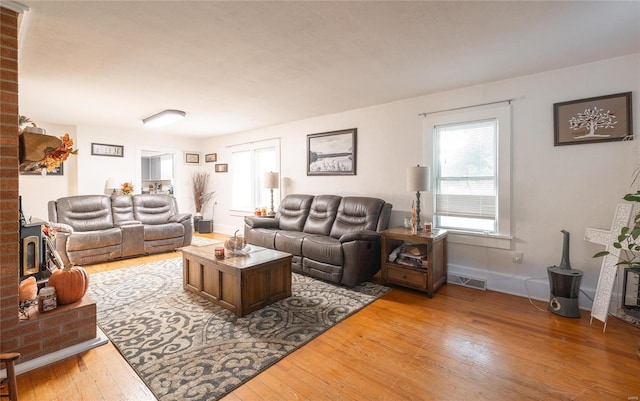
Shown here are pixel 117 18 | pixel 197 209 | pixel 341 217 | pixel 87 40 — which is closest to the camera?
pixel 117 18

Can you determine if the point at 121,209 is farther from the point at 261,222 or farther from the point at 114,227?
the point at 261,222

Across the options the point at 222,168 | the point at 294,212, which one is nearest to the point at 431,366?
the point at 294,212

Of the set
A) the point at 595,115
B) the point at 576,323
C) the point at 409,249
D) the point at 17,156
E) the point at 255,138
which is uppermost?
the point at 255,138

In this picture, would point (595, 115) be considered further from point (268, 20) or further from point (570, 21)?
point (268, 20)

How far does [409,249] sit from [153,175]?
9.06 m

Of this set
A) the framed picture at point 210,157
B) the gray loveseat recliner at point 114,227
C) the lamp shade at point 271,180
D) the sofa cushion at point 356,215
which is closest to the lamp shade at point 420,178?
the sofa cushion at point 356,215

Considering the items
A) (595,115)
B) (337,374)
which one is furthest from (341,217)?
(595,115)

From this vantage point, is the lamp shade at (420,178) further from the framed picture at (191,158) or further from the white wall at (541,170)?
the framed picture at (191,158)

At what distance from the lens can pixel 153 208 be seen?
18.3ft

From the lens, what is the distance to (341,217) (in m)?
4.20

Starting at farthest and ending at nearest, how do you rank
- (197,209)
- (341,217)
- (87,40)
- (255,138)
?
(197,209) → (255,138) → (341,217) → (87,40)

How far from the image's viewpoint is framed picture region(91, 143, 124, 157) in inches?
229

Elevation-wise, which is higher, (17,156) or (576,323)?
(17,156)

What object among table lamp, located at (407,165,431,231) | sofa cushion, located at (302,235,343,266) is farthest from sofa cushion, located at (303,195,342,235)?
table lamp, located at (407,165,431,231)
